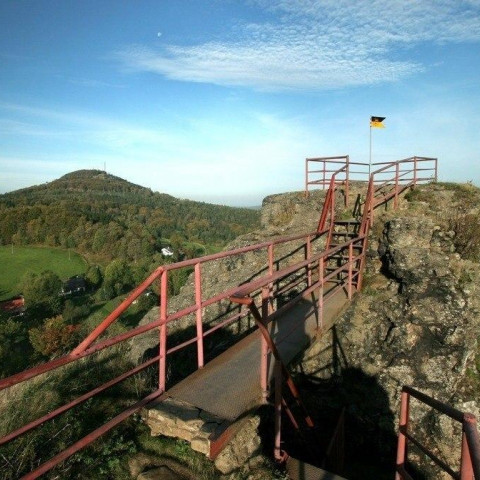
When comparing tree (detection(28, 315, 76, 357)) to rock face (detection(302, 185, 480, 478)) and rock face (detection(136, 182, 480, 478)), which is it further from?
rock face (detection(302, 185, 480, 478))

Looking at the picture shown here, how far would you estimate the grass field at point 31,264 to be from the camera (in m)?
87.0

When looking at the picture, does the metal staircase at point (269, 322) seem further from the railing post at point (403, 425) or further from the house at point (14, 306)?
the house at point (14, 306)

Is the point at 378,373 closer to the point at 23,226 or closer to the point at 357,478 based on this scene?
the point at 357,478

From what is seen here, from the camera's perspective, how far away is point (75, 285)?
8950 cm

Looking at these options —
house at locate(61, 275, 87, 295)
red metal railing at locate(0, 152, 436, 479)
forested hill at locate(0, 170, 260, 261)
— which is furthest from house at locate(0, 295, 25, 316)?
red metal railing at locate(0, 152, 436, 479)

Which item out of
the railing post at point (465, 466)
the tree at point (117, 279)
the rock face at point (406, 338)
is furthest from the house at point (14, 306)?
the railing post at point (465, 466)

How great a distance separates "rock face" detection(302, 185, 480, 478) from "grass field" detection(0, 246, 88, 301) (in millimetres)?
92766

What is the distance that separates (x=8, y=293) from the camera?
82.9m

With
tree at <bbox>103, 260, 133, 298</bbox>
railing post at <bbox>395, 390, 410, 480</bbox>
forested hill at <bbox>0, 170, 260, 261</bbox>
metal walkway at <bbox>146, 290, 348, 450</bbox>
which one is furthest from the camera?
forested hill at <bbox>0, 170, 260, 261</bbox>

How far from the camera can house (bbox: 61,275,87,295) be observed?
8700 centimetres

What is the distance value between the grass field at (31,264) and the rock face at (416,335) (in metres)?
92.8

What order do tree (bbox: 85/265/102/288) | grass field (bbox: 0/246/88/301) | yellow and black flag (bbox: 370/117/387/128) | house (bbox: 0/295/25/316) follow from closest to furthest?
yellow and black flag (bbox: 370/117/387/128)
house (bbox: 0/295/25/316)
grass field (bbox: 0/246/88/301)
tree (bbox: 85/265/102/288)

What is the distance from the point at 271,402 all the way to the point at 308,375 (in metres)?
2.84

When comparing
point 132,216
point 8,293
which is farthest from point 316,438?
point 132,216
